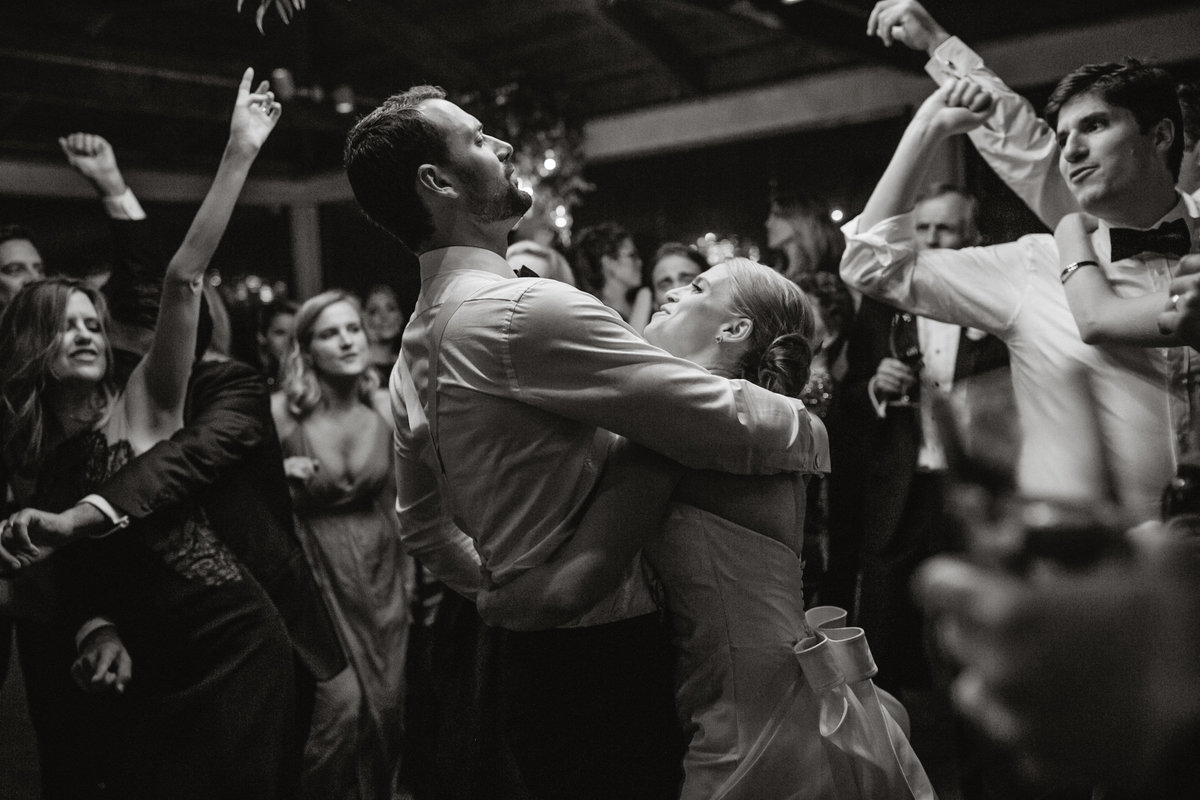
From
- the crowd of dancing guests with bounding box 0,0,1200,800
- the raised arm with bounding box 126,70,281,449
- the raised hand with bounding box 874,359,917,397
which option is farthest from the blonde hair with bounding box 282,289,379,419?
the raised hand with bounding box 874,359,917,397

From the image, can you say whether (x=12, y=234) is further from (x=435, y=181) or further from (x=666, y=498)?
(x=666, y=498)

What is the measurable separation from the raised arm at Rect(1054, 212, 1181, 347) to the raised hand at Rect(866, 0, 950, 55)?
661 mm

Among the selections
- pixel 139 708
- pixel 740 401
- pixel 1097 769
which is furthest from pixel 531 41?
pixel 1097 769

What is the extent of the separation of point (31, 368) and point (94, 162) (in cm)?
52

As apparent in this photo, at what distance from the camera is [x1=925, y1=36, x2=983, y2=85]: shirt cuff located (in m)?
2.18

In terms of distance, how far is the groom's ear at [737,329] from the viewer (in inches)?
64.4

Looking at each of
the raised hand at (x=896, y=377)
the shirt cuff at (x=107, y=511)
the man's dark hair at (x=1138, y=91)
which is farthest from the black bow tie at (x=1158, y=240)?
the shirt cuff at (x=107, y=511)

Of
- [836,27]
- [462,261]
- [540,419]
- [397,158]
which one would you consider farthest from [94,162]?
[836,27]

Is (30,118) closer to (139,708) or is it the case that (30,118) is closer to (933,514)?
(139,708)

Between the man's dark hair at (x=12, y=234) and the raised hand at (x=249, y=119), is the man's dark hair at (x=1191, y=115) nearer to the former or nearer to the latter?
the raised hand at (x=249, y=119)

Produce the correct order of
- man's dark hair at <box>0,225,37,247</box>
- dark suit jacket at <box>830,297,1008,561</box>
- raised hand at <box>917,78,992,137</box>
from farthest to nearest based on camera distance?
man's dark hair at <box>0,225,37,247</box> → dark suit jacket at <box>830,297,1008,561</box> → raised hand at <box>917,78,992,137</box>

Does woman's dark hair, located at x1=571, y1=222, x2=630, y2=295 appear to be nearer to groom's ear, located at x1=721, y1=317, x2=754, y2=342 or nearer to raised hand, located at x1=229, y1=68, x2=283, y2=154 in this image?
raised hand, located at x1=229, y1=68, x2=283, y2=154

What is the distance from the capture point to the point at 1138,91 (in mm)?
1733

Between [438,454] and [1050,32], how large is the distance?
4.77 m
